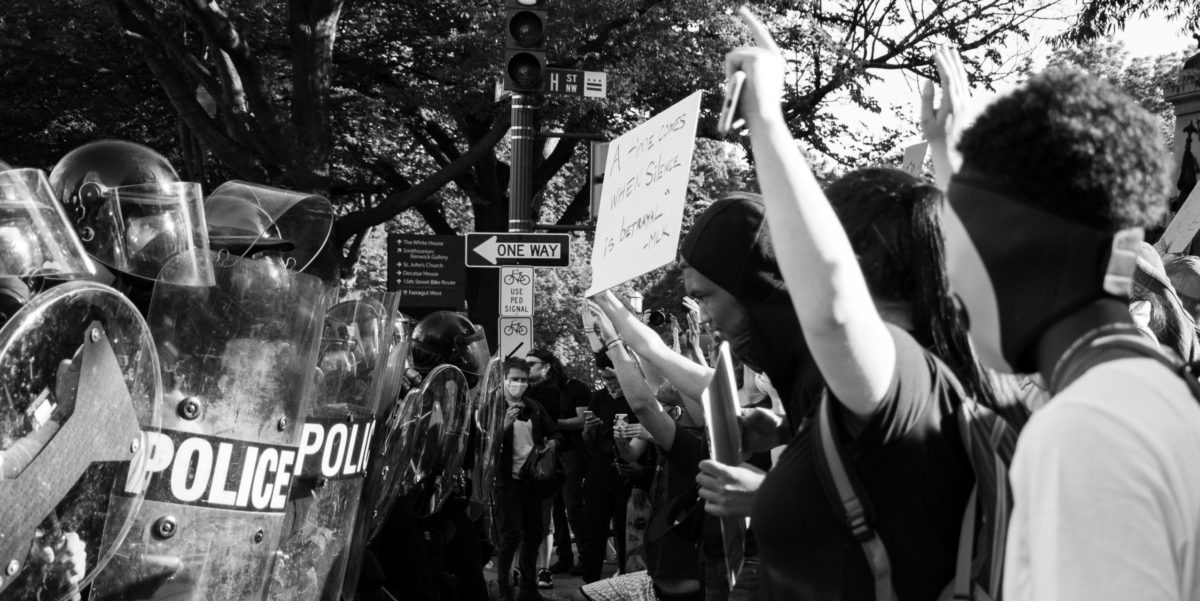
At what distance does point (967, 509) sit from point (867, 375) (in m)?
0.32

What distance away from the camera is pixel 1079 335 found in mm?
1467

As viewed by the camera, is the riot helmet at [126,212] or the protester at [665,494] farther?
the protester at [665,494]

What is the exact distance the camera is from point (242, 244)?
4598 mm

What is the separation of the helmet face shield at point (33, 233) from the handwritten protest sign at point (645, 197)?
61.6 inches

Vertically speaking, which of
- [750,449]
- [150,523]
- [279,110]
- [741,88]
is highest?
[279,110]

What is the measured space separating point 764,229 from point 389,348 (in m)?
3.00

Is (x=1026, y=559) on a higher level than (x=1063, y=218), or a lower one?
lower

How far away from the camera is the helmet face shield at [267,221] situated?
181 inches

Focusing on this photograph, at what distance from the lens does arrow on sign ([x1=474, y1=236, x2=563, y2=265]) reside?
11.1m

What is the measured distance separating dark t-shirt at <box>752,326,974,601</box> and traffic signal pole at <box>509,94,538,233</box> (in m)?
9.22

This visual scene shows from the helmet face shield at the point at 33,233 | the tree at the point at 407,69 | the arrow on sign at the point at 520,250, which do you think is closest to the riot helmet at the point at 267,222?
the helmet face shield at the point at 33,233

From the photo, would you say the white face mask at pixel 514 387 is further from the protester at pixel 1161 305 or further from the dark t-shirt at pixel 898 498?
the dark t-shirt at pixel 898 498

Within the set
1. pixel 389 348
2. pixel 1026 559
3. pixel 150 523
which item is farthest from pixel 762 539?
pixel 389 348

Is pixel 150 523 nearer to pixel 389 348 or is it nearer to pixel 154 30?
pixel 389 348
